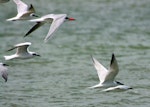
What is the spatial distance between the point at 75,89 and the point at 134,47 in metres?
6.49

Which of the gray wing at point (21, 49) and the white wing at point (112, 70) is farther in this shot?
the gray wing at point (21, 49)

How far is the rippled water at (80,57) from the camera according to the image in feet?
46.2

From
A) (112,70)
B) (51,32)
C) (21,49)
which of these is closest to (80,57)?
(21,49)

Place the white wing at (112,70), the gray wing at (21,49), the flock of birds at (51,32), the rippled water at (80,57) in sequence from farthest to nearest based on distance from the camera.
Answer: the rippled water at (80,57) < the gray wing at (21,49) < the flock of birds at (51,32) < the white wing at (112,70)

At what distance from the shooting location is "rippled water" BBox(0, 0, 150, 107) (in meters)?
14.1

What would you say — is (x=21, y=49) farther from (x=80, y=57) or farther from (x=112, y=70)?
(x=80, y=57)

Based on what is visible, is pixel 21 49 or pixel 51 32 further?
pixel 21 49

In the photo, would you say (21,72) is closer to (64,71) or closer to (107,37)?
(64,71)

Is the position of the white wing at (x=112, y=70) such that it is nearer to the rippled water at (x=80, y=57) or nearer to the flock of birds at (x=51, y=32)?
the flock of birds at (x=51, y=32)

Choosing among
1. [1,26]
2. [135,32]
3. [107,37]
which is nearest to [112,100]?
[107,37]

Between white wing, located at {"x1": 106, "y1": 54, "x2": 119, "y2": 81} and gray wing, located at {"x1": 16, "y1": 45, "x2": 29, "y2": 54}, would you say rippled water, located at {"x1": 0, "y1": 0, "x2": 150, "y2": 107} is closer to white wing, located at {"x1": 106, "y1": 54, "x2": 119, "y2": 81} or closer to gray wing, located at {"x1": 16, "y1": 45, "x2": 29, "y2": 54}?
gray wing, located at {"x1": 16, "y1": 45, "x2": 29, "y2": 54}

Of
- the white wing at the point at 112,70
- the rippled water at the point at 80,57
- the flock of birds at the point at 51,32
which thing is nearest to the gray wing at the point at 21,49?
the flock of birds at the point at 51,32

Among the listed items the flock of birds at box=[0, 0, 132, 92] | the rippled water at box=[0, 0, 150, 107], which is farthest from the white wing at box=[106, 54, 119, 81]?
the rippled water at box=[0, 0, 150, 107]

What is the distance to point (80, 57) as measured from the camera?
19.4 meters
